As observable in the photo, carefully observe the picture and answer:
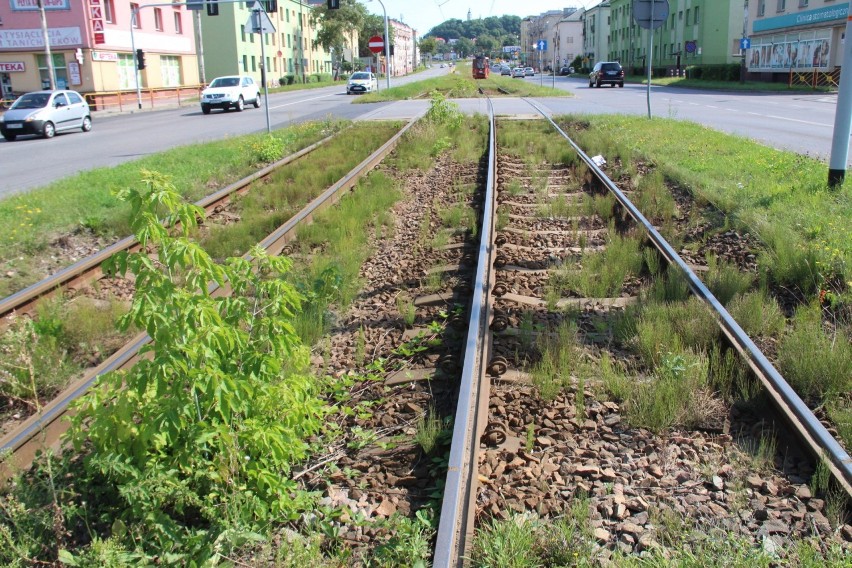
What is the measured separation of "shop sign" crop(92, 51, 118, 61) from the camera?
43.3 metres

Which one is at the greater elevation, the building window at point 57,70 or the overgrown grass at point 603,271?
the building window at point 57,70

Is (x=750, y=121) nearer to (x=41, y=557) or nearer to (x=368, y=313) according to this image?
(x=368, y=313)

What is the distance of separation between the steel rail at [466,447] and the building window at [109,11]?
4648 cm

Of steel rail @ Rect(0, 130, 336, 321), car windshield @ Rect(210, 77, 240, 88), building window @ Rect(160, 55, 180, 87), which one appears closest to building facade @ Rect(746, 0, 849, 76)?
car windshield @ Rect(210, 77, 240, 88)

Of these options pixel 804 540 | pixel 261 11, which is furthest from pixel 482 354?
pixel 261 11

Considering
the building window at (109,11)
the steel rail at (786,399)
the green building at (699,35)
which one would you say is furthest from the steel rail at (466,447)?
the green building at (699,35)

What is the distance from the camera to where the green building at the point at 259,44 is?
2771 inches

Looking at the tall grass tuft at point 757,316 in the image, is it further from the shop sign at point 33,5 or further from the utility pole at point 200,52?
the utility pole at point 200,52

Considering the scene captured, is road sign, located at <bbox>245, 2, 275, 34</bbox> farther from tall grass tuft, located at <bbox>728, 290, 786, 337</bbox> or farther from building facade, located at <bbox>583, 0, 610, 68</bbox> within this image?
building facade, located at <bbox>583, 0, 610, 68</bbox>

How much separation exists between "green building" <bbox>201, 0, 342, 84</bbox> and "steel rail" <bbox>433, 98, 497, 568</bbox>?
54.6 meters

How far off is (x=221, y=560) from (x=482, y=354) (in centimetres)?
216

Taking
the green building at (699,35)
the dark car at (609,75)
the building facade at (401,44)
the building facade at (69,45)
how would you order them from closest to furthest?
the building facade at (69,45)
the dark car at (609,75)
the green building at (699,35)
the building facade at (401,44)

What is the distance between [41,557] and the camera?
309 cm

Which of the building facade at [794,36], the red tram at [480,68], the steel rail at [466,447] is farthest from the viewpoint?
the red tram at [480,68]
